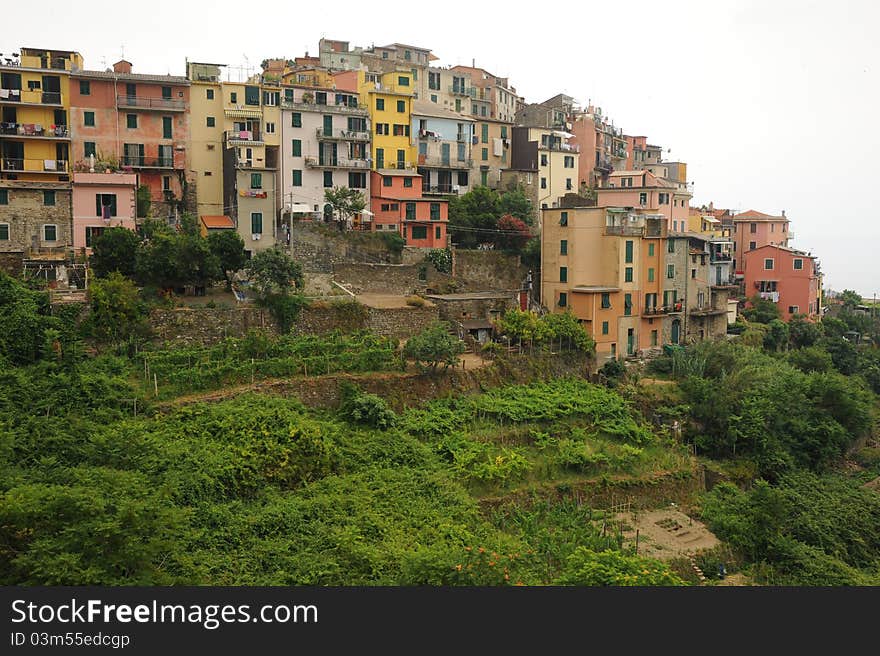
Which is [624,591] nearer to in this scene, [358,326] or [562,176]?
[358,326]

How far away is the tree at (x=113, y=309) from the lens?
2684cm

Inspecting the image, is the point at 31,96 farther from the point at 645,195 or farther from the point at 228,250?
the point at 645,195

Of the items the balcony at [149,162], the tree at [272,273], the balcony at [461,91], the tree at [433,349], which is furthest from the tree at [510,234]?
the balcony at [461,91]

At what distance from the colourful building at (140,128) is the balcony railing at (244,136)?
79.0 inches

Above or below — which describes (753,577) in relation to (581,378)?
below

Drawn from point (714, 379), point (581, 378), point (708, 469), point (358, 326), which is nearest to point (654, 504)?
point (708, 469)

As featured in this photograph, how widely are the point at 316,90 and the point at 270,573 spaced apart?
27.0 m

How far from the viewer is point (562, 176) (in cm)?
4847

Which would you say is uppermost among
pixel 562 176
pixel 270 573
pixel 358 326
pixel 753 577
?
pixel 562 176

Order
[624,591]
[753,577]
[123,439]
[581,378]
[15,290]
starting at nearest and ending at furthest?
[624,591] < [123,439] < [753,577] < [15,290] < [581,378]

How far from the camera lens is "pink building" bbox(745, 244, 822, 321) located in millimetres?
48969

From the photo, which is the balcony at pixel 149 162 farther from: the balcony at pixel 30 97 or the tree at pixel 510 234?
the tree at pixel 510 234

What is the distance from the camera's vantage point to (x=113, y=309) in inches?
1064

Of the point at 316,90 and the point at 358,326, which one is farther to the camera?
the point at 316,90
